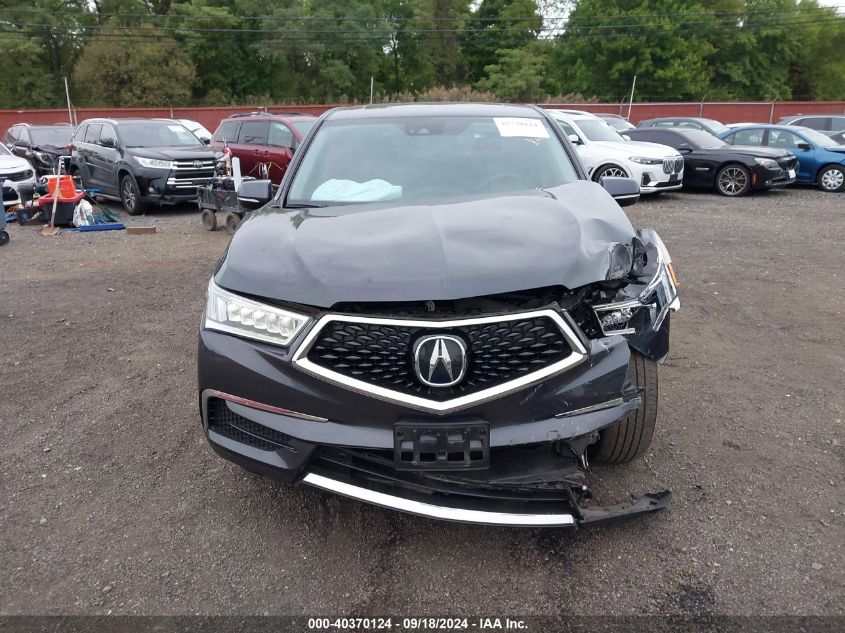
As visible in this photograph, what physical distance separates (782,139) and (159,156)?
1294cm

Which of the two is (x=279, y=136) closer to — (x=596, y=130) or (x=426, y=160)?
(x=596, y=130)

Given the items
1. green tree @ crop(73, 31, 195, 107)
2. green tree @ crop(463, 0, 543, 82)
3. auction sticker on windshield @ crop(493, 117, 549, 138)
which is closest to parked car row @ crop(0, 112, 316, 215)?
auction sticker on windshield @ crop(493, 117, 549, 138)

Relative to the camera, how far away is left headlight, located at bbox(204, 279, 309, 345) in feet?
8.12

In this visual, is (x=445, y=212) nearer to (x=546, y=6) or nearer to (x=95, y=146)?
(x=95, y=146)

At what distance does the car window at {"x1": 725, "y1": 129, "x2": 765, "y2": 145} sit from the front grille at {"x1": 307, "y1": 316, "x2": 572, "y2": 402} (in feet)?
48.2

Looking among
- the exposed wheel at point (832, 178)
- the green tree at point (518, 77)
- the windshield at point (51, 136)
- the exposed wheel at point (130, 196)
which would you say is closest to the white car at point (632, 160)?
the exposed wheel at point (832, 178)

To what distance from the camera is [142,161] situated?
37.7ft

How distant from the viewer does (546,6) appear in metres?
57.6

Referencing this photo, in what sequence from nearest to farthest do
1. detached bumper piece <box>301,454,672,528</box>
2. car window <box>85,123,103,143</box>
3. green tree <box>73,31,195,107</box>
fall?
detached bumper piece <box>301,454,672,528</box> → car window <box>85,123,103,143</box> → green tree <box>73,31,195,107</box>

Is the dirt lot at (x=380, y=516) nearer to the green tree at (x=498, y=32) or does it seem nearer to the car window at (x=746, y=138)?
the car window at (x=746, y=138)

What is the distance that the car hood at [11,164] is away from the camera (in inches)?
490

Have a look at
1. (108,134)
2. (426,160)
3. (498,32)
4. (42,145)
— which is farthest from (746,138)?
(498,32)

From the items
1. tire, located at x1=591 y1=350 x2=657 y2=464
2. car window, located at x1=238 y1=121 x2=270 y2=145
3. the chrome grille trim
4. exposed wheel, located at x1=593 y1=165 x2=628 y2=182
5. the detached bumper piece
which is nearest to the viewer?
the chrome grille trim

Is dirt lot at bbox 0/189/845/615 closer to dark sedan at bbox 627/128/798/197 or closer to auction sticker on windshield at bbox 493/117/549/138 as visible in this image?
auction sticker on windshield at bbox 493/117/549/138
